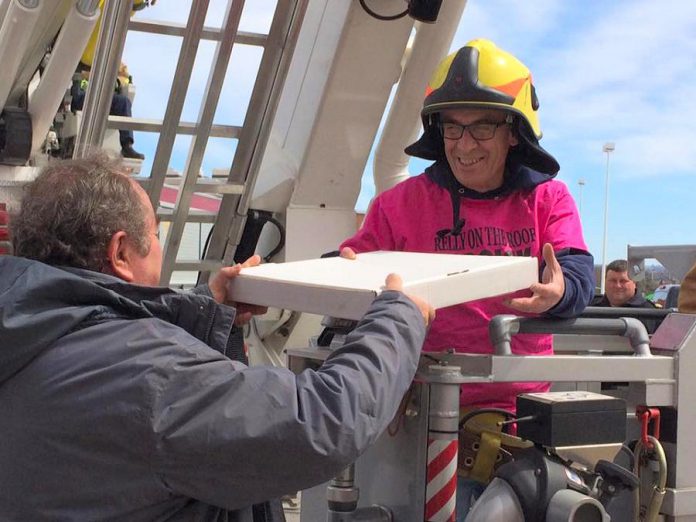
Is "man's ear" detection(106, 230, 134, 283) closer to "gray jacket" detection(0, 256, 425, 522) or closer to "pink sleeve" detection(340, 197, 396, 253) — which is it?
"gray jacket" detection(0, 256, 425, 522)

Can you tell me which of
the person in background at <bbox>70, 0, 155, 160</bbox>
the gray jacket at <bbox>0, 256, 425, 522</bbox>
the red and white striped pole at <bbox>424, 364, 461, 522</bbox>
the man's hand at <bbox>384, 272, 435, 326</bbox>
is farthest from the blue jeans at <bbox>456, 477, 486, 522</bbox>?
the person in background at <bbox>70, 0, 155, 160</bbox>

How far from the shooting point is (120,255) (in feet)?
5.31

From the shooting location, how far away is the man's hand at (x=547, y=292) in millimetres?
1942

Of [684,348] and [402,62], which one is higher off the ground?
[402,62]

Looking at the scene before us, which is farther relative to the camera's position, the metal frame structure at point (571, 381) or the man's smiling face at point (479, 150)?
the man's smiling face at point (479, 150)

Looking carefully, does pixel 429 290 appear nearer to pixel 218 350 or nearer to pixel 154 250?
pixel 218 350

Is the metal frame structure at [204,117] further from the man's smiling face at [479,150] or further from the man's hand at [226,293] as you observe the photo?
the man's hand at [226,293]

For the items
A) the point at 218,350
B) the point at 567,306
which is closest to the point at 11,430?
the point at 218,350

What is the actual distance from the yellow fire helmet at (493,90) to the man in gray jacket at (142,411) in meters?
0.99

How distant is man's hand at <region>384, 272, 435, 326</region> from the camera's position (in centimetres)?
164

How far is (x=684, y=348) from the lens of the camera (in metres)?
2.06

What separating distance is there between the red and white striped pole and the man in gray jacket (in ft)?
1.10

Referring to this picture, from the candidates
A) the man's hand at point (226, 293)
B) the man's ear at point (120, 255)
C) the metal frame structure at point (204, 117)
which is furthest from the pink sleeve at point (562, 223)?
the metal frame structure at point (204, 117)

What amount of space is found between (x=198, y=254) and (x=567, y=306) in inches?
123
